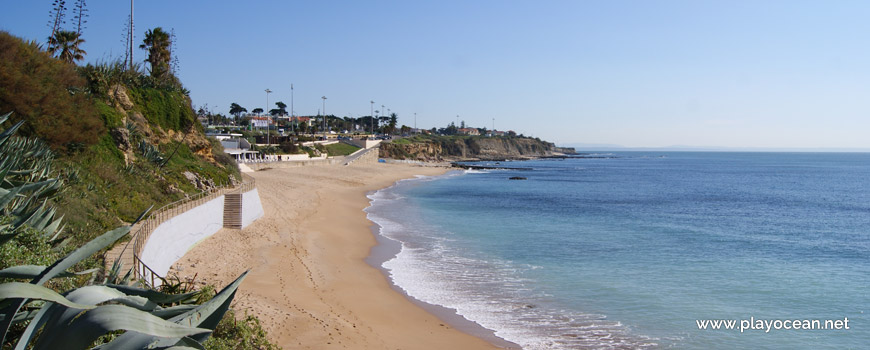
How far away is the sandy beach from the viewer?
13.2 m

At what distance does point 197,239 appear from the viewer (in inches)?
820

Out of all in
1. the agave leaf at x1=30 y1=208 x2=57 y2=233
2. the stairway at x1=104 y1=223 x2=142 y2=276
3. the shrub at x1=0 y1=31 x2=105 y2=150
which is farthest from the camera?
the shrub at x1=0 y1=31 x2=105 y2=150

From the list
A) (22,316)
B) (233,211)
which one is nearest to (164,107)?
(233,211)

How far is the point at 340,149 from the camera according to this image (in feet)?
320

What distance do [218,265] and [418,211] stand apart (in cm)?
2110

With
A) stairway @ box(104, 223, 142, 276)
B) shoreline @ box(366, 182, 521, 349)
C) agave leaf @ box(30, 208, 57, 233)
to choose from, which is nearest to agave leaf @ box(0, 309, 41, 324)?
agave leaf @ box(30, 208, 57, 233)

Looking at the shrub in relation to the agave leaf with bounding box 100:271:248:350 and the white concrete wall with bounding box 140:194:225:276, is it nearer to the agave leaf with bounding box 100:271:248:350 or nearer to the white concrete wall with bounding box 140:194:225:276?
the white concrete wall with bounding box 140:194:225:276

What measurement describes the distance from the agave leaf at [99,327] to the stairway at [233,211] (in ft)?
70.3

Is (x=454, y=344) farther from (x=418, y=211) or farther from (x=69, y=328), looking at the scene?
(x=418, y=211)

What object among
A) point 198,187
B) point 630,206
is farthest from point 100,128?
point 630,206

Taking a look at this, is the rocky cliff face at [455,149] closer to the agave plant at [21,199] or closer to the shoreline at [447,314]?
the shoreline at [447,314]

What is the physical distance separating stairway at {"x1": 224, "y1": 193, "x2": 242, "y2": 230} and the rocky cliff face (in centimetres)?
9207

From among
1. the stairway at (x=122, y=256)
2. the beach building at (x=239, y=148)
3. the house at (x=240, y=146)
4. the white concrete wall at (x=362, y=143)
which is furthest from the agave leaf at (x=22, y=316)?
the white concrete wall at (x=362, y=143)

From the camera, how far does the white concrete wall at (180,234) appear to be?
15.5 m
